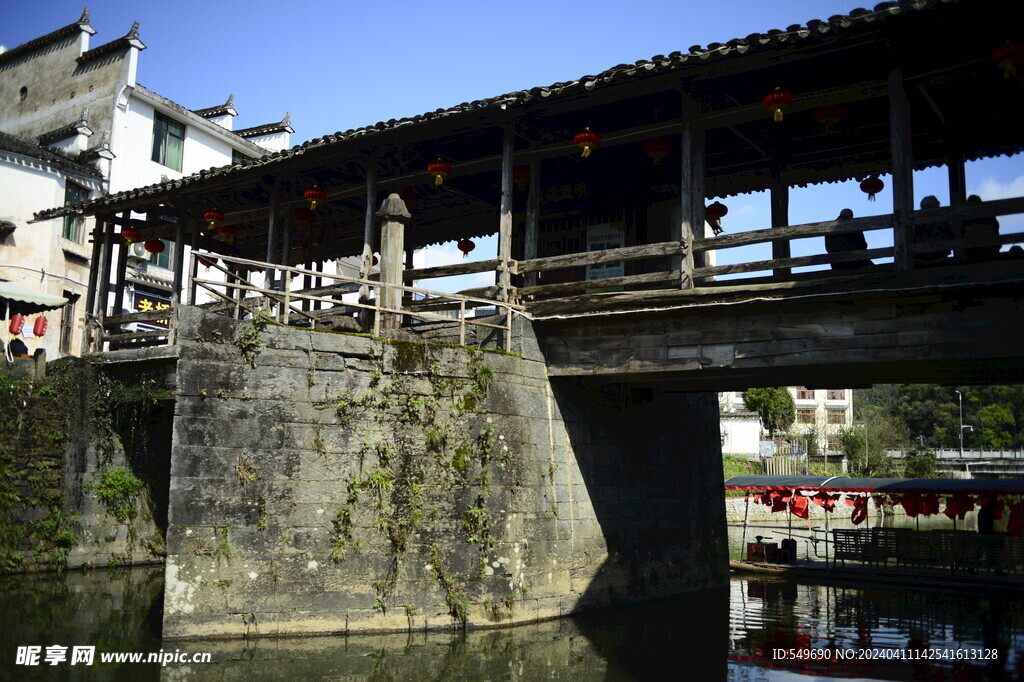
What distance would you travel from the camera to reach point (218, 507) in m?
10.3

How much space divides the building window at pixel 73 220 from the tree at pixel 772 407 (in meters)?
34.2

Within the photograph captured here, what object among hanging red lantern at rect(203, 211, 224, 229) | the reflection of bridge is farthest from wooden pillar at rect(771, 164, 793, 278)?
hanging red lantern at rect(203, 211, 224, 229)

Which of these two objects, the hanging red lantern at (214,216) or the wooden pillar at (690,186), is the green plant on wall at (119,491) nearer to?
the hanging red lantern at (214,216)

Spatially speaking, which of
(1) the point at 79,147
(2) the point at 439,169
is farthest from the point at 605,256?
(1) the point at 79,147

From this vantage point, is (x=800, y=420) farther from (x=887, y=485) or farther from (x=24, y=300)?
(x=24, y=300)

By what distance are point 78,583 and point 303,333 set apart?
7.66 m

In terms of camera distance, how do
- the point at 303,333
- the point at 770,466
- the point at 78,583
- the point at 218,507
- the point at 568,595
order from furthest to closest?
1. the point at 770,466
2. the point at 78,583
3. the point at 568,595
4. the point at 303,333
5. the point at 218,507

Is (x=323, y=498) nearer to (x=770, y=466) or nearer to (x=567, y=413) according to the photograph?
(x=567, y=413)

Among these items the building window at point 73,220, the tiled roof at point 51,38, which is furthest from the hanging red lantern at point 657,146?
the tiled roof at point 51,38

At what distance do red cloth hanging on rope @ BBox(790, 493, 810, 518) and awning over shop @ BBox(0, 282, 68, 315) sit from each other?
17657mm

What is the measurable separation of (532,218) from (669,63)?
11.0 feet

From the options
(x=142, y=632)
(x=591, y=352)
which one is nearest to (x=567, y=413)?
(x=591, y=352)

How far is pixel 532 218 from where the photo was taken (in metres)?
13.3

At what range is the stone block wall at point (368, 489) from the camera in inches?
405
